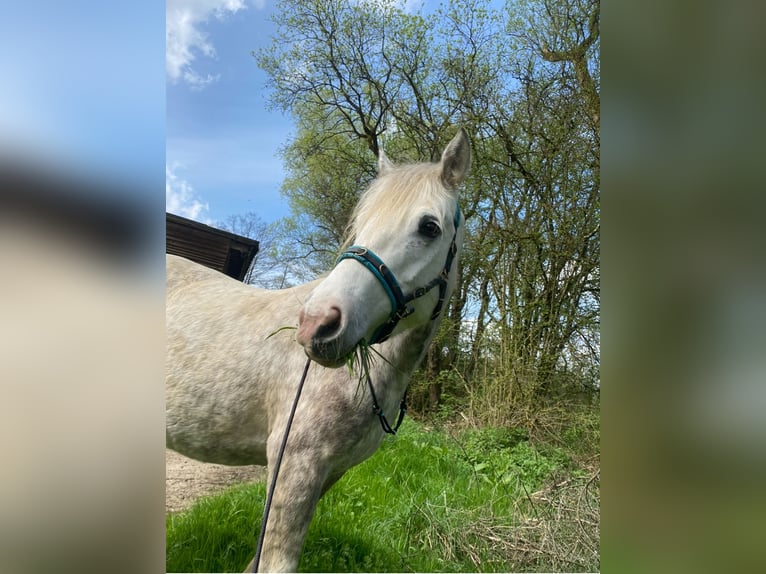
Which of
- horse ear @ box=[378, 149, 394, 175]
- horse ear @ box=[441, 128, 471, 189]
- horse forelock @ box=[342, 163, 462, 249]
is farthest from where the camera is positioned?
horse ear @ box=[378, 149, 394, 175]

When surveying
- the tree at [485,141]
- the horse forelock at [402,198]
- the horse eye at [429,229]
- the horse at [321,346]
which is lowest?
the horse at [321,346]

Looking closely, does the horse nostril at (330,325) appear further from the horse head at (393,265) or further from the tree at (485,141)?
the tree at (485,141)

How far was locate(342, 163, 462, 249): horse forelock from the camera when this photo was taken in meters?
1.32

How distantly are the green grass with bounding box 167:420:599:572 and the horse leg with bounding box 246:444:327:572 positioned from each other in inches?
30.8

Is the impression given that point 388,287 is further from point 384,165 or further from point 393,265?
point 384,165

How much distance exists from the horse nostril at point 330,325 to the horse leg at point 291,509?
0.52 meters

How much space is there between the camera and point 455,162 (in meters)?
1.46

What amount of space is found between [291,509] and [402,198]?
1066 mm

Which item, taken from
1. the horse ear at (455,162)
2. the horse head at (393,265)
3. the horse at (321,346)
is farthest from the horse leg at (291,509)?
the horse ear at (455,162)

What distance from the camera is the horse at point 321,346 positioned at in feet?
3.92

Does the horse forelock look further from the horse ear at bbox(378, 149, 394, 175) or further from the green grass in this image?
the green grass

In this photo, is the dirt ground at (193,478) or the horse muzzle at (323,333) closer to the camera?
the horse muzzle at (323,333)

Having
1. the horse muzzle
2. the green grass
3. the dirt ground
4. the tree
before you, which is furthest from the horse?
the tree
